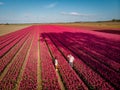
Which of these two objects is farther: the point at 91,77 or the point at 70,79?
the point at 91,77

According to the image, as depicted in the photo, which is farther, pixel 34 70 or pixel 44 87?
pixel 34 70

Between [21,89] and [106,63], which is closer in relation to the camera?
[21,89]

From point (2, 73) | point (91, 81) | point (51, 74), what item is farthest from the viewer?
point (2, 73)

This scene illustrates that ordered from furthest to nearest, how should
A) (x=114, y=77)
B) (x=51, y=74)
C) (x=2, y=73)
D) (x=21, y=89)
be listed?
(x=2, y=73)
(x=51, y=74)
(x=114, y=77)
(x=21, y=89)

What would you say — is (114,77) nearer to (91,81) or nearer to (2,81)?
(91,81)

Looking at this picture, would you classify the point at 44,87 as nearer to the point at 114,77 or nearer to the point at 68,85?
the point at 68,85

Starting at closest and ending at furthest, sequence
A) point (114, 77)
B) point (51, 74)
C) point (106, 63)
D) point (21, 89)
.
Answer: point (21, 89) < point (114, 77) < point (51, 74) < point (106, 63)

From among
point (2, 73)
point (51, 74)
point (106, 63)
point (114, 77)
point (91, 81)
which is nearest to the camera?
point (91, 81)

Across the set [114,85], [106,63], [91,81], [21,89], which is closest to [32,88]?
[21,89]

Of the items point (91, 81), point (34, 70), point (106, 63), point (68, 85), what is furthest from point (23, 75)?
point (106, 63)
